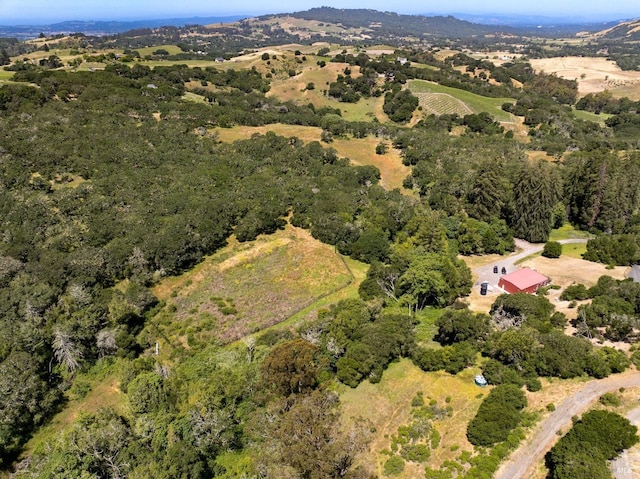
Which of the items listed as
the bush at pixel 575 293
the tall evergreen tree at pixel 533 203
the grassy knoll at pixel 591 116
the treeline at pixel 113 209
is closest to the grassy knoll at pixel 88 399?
the treeline at pixel 113 209

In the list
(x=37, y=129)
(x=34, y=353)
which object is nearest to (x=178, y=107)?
(x=37, y=129)

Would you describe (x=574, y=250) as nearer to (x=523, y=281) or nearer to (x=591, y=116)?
(x=523, y=281)

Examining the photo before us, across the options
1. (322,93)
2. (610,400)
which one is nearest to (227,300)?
(610,400)

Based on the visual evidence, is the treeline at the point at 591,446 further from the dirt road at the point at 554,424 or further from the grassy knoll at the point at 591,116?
the grassy knoll at the point at 591,116

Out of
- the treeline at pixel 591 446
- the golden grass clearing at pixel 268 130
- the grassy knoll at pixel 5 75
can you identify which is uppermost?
the grassy knoll at pixel 5 75

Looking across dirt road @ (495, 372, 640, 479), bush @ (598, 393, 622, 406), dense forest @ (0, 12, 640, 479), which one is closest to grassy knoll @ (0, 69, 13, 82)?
dense forest @ (0, 12, 640, 479)

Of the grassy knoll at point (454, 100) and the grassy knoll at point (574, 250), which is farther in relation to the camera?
the grassy knoll at point (454, 100)

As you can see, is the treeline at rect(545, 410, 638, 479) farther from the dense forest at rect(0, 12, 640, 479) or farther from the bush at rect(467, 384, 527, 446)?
the bush at rect(467, 384, 527, 446)
